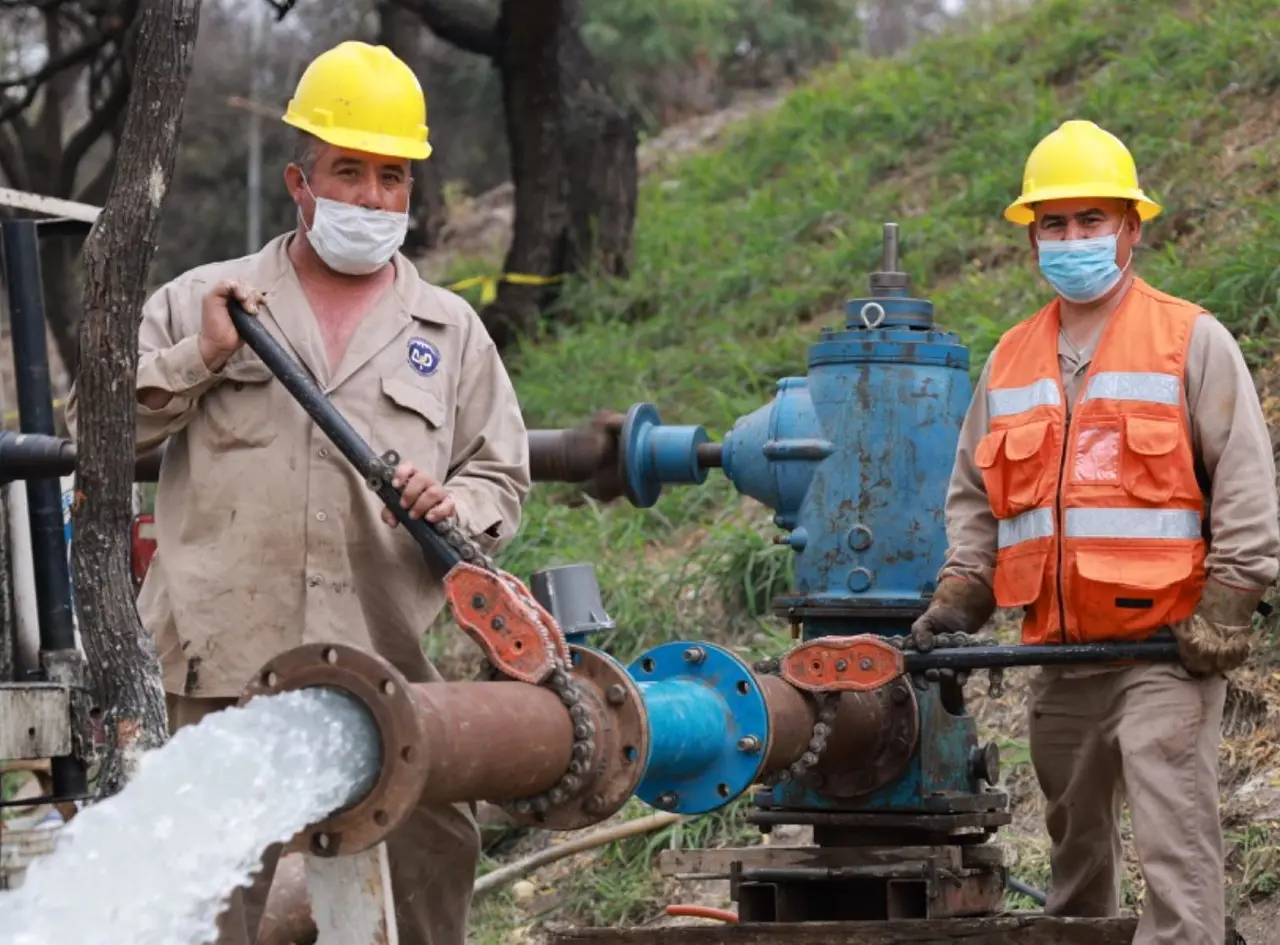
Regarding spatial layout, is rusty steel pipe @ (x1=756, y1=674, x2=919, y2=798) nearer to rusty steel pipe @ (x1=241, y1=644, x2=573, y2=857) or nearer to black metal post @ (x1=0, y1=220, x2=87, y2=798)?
rusty steel pipe @ (x1=241, y1=644, x2=573, y2=857)

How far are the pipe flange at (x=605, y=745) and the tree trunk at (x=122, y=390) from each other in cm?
99

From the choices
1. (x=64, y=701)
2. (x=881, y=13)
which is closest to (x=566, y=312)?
(x=64, y=701)

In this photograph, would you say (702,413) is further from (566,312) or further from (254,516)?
(254,516)

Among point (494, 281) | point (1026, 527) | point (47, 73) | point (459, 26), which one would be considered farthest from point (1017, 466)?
point (47, 73)

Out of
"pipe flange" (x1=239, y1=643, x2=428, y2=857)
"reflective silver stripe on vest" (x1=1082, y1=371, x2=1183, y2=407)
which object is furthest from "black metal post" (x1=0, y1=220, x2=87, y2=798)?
"pipe flange" (x1=239, y1=643, x2=428, y2=857)

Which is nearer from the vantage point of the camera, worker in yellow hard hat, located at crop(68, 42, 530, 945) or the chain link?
the chain link

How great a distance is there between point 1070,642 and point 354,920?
6.25 feet

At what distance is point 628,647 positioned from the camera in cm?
783

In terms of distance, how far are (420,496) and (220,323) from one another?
542 millimetres

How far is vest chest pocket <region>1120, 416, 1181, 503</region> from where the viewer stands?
4441 millimetres

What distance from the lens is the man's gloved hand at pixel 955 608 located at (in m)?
4.76

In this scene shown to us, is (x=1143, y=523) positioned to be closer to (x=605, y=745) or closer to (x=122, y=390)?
(x=605, y=745)

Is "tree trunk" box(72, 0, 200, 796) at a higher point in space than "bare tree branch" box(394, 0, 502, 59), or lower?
lower

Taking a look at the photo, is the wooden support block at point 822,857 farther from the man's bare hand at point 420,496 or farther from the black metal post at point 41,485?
the black metal post at point 41,485
